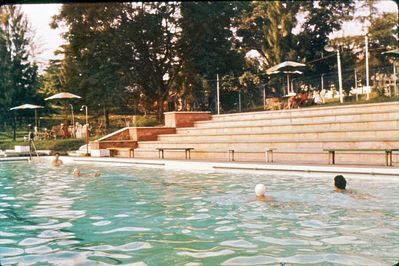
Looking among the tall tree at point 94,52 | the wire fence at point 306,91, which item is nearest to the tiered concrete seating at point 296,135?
the wire fence at point 306,91

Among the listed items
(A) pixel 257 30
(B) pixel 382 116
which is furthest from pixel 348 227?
(A) pixel 257 30

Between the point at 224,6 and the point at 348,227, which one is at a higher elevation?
the point at 224,6

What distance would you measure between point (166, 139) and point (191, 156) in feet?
9.85

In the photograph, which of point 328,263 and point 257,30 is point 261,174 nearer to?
point 328,263

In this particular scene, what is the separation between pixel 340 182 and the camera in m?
6.99

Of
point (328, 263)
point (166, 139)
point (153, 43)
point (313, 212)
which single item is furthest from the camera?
point (153, 43)

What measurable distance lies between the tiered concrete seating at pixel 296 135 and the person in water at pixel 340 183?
3.16m

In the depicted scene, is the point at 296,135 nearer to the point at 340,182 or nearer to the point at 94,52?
the point at 340,182

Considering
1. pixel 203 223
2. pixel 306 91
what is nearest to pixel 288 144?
pixel 203 223

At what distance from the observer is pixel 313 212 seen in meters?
5.83

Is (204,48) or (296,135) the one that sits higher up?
(204,48)

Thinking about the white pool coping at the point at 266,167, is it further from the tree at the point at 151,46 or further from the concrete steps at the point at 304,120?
the tree at the point at 151,46

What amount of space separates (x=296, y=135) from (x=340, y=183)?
6.04 m

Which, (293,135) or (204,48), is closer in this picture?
(293,135)
